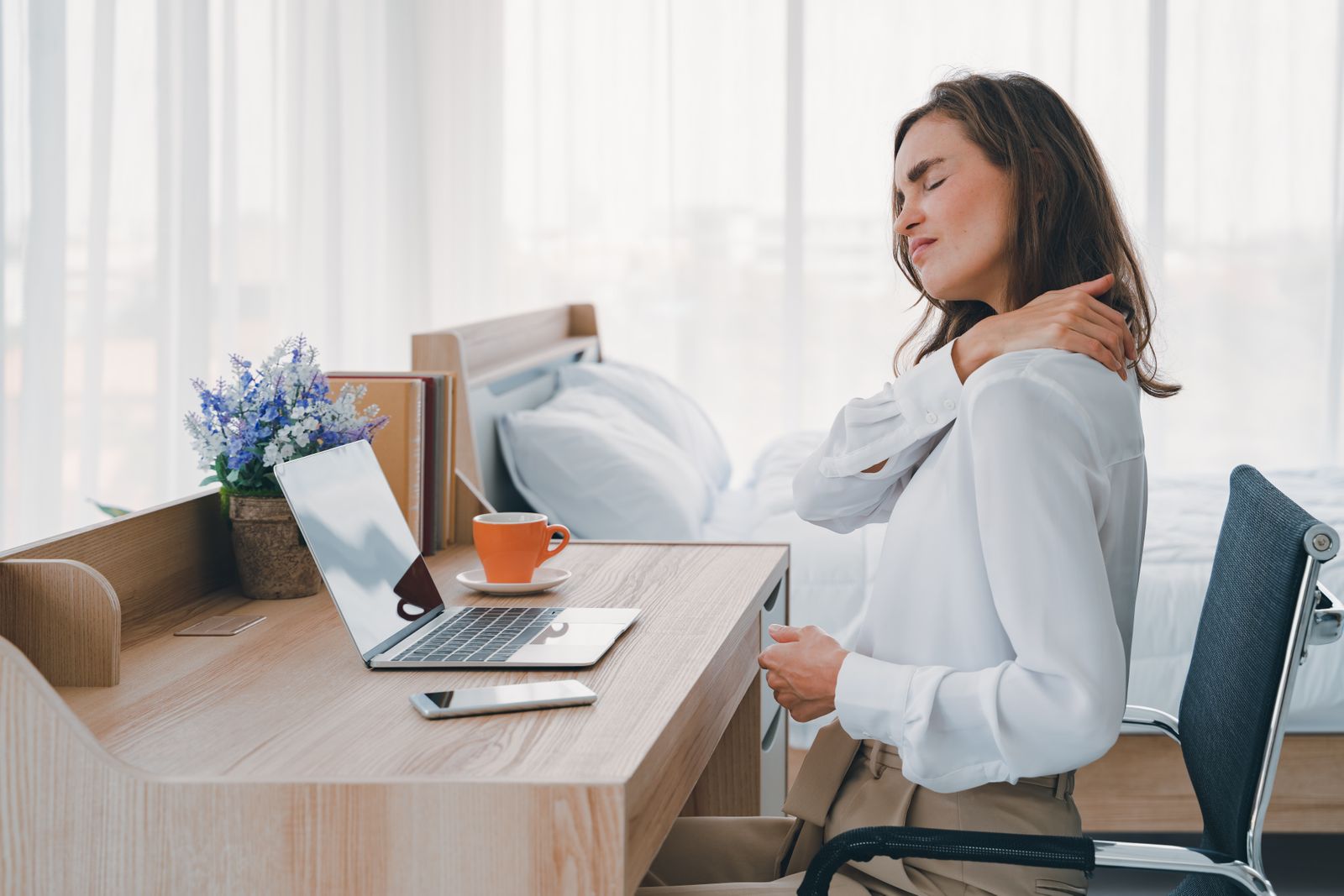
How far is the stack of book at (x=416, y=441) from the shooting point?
61.9 inches

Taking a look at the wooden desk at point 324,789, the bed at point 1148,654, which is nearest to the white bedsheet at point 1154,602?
the bed at point 1148,654

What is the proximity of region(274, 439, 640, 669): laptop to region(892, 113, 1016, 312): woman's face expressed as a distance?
464mm

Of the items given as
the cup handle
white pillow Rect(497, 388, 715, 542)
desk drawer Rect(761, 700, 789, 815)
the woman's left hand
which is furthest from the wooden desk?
white pillow Rect(497, 388, 715, 542)

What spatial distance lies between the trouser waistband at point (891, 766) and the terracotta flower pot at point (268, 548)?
0.62m

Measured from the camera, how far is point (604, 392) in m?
2.94

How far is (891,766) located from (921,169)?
54cm

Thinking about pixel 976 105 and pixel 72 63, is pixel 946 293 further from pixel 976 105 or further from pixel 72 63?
pixel 72 63

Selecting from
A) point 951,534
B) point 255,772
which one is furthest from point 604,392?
point 255,772

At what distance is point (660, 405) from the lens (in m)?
3.02

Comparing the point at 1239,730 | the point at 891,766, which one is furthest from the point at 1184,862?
the point at 891,766

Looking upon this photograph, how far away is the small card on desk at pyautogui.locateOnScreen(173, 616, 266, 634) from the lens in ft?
4.00

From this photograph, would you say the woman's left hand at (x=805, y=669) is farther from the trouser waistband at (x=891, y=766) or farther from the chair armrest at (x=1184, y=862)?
the chair armrest at (x=1184, y=862)

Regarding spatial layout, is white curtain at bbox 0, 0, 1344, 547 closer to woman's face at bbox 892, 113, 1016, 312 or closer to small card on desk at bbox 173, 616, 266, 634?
small card on desk at bbox 173, 616, 266, 634

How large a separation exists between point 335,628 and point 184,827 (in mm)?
430
